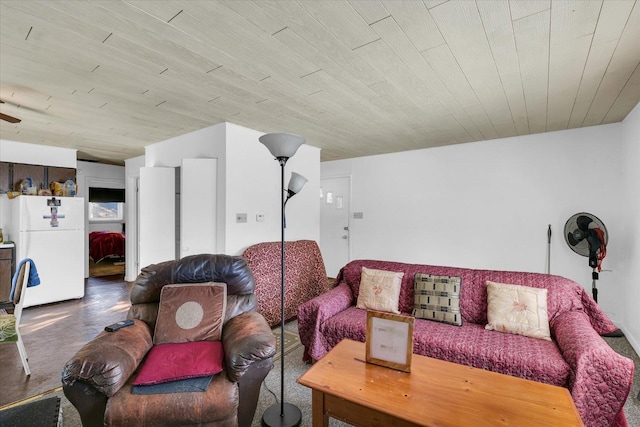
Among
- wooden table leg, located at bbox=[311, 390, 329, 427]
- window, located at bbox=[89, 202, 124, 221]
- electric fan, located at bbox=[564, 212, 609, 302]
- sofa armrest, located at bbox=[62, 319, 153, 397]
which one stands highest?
window, located at bbox=[89, 202, 124, 221]

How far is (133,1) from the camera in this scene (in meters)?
1.46

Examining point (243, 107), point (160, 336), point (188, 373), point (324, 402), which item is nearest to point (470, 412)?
point (324, 402)

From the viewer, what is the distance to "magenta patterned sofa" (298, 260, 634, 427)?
168 centimetres

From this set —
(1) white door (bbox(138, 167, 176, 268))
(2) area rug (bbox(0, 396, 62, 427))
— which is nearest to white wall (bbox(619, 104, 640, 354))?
(2) area rug (bbox(0, 396, 62, 427))

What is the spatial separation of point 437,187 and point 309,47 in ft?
11.1

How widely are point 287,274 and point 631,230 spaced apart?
353 centimetres

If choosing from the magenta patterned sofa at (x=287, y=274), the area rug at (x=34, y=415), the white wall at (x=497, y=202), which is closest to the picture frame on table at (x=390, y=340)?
the area rug at (x=34, y=415)

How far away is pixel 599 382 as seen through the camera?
1677 millimetres

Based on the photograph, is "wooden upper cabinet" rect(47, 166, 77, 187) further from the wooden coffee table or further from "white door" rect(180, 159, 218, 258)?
the wooden coffee table

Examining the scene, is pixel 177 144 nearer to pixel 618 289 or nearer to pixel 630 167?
pixel 630 167

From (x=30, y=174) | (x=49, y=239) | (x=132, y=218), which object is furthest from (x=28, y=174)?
(x=132, y=218)

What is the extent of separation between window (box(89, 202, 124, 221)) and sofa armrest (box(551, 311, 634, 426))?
918cm

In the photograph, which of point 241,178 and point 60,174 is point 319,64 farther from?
point 60,174

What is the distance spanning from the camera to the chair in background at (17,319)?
2285 mm
